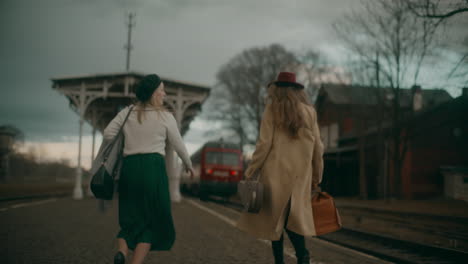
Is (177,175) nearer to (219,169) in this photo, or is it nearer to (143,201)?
(219,169)

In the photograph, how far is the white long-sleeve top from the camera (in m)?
3.70

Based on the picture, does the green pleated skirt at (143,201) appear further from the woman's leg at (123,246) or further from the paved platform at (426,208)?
the paved platform at (426,208)

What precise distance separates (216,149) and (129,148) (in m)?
21.2

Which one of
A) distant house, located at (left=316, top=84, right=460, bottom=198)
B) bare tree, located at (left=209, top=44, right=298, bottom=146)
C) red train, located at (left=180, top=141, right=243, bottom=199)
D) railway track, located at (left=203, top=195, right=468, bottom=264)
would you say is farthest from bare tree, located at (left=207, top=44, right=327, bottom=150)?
railway track, located at (left=203, top=195, right=468, bottom=264)

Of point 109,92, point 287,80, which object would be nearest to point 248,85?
point 109,92

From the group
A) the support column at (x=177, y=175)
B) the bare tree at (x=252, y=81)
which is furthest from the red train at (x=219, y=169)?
the bare tree at (x=252, y=81)

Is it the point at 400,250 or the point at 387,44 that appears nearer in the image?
the point at 400,250

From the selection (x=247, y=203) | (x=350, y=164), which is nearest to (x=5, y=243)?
(x=247, y=203)

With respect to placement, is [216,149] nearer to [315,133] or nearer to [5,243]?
[5,243]

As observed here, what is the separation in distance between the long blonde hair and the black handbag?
1193 millimetres

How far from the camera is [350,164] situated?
38.1 m

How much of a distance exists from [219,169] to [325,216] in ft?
68.7

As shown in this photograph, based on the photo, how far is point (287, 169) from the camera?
3646 millimetres

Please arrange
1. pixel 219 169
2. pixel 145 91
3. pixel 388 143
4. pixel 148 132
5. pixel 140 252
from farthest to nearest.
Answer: pixel 388 143 → pixel 219 169 → pixel 145 91 → pixel 148 132 → pixel 140 252
